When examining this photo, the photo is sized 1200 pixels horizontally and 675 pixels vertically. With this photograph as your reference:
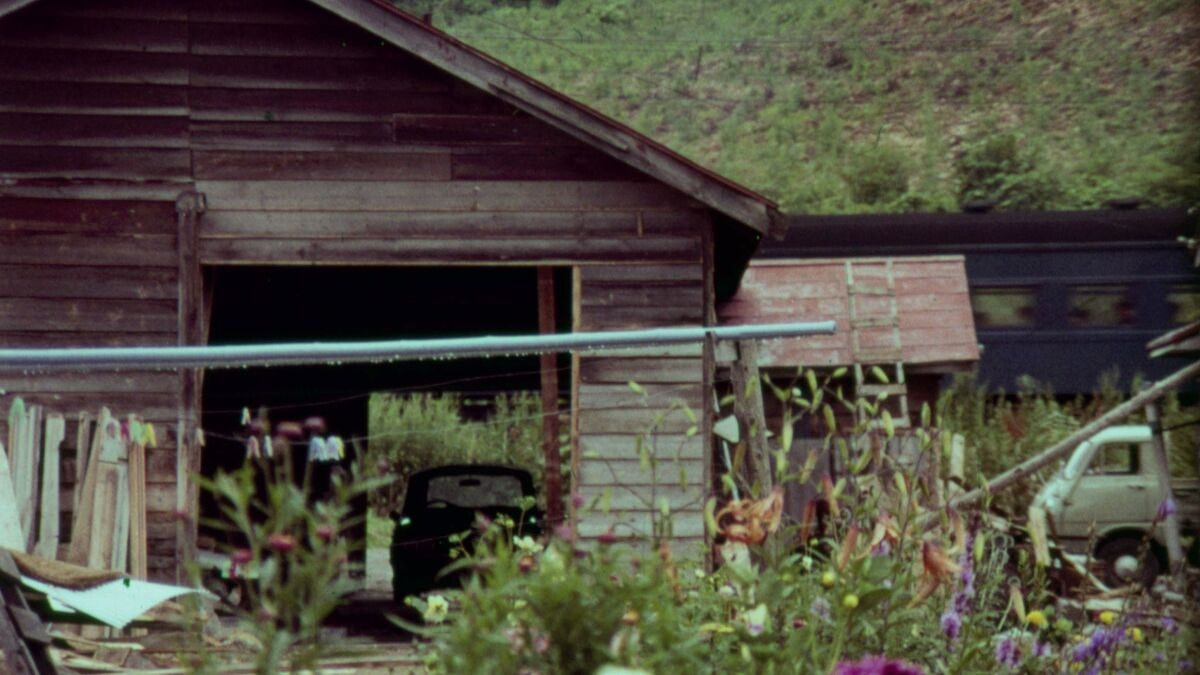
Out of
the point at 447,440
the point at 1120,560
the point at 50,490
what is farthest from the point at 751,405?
the point at 447,440

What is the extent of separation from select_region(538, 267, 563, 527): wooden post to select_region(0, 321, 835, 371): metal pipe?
4603mm

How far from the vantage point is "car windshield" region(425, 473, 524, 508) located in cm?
1828

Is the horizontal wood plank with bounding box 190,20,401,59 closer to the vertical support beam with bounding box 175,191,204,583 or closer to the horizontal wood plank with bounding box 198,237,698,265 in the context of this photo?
the vertical support beam with bounding box 175,191,204,583

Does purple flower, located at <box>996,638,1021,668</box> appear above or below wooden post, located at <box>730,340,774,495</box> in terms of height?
below

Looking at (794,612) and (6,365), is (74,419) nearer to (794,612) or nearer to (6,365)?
(6,365)

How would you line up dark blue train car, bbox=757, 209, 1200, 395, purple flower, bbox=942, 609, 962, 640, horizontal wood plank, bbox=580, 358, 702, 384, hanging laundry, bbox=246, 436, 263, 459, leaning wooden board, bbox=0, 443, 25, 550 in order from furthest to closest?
dark blue train car, bbox=757, 209, 1200, 395 → horizontal wood plank, bbox=580, 358, 702, 384 → leaning wooden board, bbox=0, 443, 25, 550 → purple flower, bbox=942, 609, 962, 640 → hanging laundry, bbox=246, 436, 263, 459

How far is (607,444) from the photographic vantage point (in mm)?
12438

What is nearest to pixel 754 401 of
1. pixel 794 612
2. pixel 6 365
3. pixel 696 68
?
pixel 794 612

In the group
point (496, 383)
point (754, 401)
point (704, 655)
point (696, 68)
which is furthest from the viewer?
point (696, 68)

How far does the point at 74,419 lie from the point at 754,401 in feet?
19.8

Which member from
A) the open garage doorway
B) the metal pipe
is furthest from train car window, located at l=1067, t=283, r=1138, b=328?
the metal pipe

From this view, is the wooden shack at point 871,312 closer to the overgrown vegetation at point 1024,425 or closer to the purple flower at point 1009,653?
the overgrown vegetation at point 1024,425

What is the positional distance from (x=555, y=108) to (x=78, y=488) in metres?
4.43

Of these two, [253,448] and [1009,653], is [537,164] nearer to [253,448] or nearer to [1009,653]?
[253,448]
